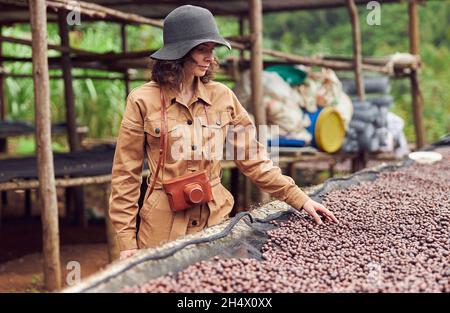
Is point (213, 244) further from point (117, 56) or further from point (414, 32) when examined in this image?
point (414, 32)

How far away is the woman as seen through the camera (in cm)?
266

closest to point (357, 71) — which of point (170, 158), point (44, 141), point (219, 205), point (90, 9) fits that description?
point (90, 9)

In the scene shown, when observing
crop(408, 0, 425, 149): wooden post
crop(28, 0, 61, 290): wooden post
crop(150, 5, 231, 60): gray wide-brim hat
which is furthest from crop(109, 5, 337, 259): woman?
crop(408, 0, 425, 149): wooden post

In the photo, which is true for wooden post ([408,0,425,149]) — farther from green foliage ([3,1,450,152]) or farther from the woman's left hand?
the woman's left hand

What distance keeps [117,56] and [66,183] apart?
6.80 ft

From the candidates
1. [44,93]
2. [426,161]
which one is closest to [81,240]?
[44,93]

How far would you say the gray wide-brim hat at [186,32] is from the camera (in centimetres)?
260

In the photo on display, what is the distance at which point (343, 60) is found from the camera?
8.82 meters

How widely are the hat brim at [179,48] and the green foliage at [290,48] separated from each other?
24.4 feet

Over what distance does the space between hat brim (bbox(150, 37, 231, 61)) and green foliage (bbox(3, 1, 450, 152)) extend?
292 inches

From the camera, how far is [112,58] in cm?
709

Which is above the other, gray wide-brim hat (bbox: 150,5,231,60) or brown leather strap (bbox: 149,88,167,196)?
gray wide-brim hat (bbox: 150,5,231,60)

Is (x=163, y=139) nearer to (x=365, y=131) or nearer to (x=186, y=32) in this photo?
(x=186, y=32)

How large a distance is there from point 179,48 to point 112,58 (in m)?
4.62
